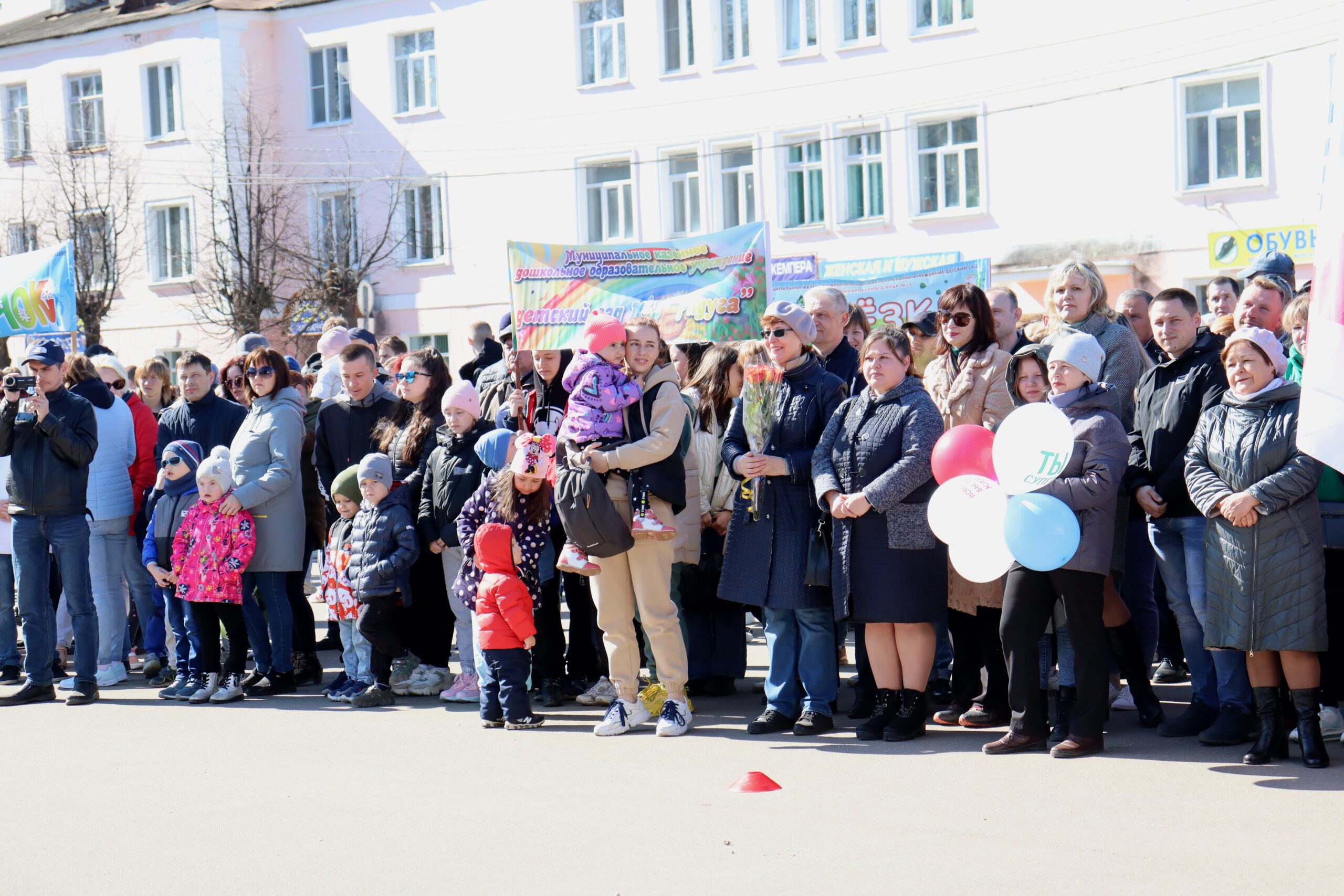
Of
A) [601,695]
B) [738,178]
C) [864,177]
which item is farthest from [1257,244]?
[601,695]

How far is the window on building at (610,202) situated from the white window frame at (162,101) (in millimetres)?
10069

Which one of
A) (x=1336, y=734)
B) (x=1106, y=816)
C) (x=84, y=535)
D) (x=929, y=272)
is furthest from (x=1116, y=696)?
(x=929, y=272)

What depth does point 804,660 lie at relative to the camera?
8.25m

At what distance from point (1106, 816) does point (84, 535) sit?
642 cm

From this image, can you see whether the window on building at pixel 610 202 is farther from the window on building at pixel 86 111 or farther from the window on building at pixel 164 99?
the window on building at pixel 86 111

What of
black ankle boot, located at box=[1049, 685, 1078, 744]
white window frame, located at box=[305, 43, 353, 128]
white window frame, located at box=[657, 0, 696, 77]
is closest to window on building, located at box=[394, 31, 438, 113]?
white window frame, located at box=[305, 43, 353, 128]

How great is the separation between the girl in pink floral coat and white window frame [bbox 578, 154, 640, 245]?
21.0 metres

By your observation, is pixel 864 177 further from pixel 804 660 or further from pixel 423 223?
pixel 804 660

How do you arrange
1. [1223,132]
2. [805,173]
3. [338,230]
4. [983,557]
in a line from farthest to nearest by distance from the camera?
1. [338,230]
2. [805,173]
3. [1223,132]
4. [983,557]

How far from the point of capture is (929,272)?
14945mm

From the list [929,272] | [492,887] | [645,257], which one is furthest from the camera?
[929,272]

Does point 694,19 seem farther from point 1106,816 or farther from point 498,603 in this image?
point 1106,816

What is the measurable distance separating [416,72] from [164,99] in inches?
256

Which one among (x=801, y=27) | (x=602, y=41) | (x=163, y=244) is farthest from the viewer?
(x=163, y=244)
